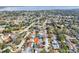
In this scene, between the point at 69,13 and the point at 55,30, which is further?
the point at 69,13

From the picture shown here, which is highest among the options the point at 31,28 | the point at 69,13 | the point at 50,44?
the point at 69,13

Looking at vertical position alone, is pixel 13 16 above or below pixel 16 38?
above

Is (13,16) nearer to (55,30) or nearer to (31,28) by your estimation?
(31,28)
